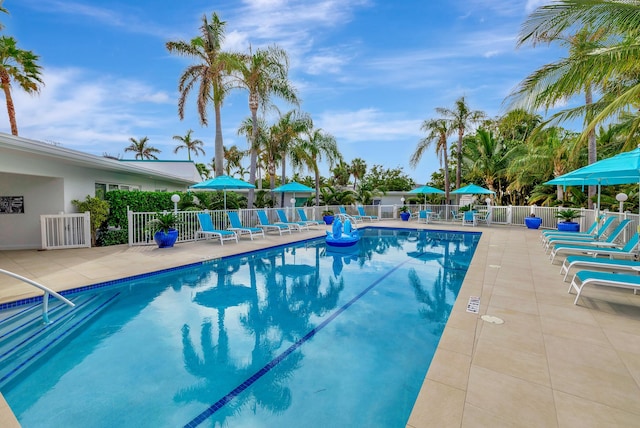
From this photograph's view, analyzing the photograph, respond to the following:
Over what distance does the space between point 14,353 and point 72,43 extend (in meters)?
13.9

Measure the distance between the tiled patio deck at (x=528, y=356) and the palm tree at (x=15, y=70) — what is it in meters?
16.6

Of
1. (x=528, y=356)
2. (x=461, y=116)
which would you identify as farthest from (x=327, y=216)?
(x=528, y=356)

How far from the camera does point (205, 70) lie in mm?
14117

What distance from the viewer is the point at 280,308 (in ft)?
18.5

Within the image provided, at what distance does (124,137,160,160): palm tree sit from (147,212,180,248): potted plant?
1688 inches

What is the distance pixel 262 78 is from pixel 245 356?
45.9 feet

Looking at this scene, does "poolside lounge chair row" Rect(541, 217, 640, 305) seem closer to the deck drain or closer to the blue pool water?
the deck drain

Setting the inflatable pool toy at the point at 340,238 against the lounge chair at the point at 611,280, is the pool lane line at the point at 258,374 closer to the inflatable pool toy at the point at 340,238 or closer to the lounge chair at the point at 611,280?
the lounge chair at the point at 611,280

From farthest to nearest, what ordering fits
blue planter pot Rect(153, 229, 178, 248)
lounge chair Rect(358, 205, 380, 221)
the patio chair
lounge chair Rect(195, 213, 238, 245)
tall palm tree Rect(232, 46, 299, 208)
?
lounge chair Rect(358, 205, 380, 221) → the patio chair → tall palm tree Rect(232, 46, 299, 208) → lounge chair Rect(195, 213, 238, 245) → blue planter pot Rect(153, 229, 178, 248)

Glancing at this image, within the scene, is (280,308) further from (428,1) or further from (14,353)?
(428,1)

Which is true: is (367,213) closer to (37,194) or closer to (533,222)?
(533,222)

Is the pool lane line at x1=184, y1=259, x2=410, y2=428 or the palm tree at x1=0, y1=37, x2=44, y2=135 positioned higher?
the palm tree at x1=0, y1=37, x2=44, y2=135

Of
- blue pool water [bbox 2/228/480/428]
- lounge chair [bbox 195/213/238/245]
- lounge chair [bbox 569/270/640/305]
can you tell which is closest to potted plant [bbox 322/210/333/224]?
lounge chair [bbox 195/213/238/245]

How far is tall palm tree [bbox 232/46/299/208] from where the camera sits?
14586mm
